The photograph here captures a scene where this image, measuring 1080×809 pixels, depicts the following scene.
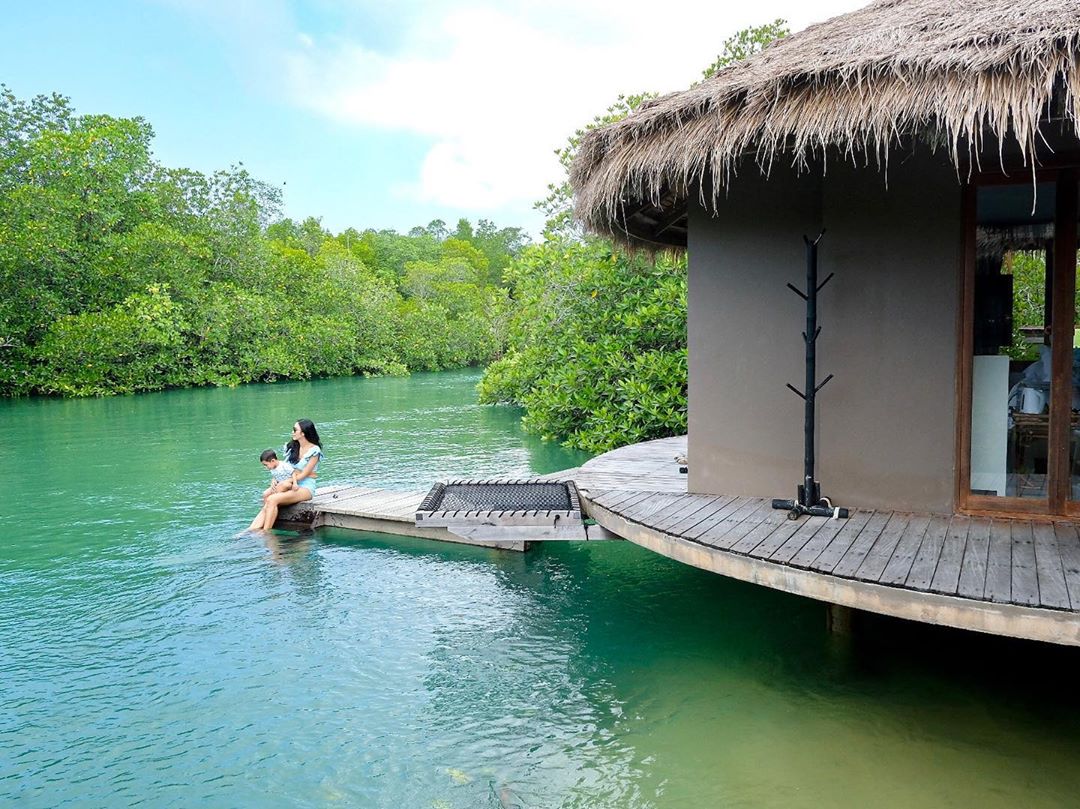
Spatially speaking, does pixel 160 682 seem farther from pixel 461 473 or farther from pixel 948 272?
pixel 461 473

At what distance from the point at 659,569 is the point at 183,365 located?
83.4 ft

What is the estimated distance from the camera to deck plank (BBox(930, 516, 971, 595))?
3201 millimetres

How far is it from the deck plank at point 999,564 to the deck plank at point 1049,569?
11cm

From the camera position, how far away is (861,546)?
150 inches

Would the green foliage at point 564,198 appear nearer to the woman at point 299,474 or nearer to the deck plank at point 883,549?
the woman at point 299,474

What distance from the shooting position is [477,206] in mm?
89688

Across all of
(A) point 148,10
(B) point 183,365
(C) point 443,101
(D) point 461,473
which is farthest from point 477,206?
(D) point 461,473

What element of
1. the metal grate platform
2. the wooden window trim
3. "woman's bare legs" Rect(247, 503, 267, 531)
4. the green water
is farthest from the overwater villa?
"woman's bare legs" Rect(247, 503, 267, 531)

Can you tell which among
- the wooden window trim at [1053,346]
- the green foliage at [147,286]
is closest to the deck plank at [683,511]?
the wooden window trim at [1053,346]

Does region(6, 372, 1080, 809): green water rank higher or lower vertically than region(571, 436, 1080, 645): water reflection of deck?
lower

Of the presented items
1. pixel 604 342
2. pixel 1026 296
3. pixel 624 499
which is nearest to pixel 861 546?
pixel 624 499

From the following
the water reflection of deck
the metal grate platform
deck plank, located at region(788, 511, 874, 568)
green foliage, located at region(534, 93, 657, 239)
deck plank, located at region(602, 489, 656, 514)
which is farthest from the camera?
green foliage, located at region(534, 93, 657, 239)

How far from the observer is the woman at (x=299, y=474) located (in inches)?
286

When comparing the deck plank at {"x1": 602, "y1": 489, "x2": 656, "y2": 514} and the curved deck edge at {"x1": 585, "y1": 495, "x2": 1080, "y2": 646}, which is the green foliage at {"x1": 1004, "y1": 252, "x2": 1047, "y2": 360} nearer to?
the curved deck edge at {"x1": 585, "y1": 495, "x2": 1080, "y2": 646}
